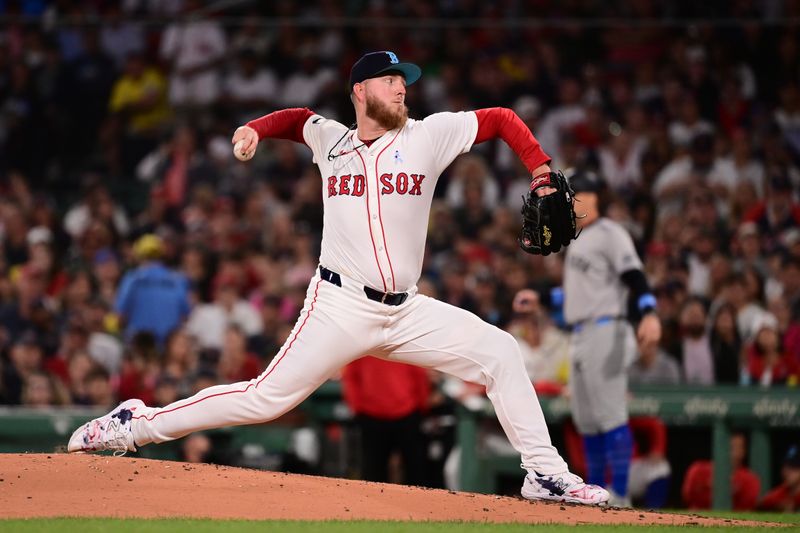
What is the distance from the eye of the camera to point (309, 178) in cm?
1293

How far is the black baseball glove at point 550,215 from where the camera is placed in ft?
18.3

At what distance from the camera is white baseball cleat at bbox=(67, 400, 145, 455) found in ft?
18.9

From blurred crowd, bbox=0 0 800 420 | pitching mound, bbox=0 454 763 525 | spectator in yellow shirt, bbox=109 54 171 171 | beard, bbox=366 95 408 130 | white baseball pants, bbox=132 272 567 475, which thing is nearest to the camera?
pitching mound, bbox=0 454 763 525

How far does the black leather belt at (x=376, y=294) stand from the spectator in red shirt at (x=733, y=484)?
379cm

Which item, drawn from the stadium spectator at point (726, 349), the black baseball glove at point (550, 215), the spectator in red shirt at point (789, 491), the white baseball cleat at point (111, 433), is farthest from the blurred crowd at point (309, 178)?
the black baseball glove at point (550, 215)

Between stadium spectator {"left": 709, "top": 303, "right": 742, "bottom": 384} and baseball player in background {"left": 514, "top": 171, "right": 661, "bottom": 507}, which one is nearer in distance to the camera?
baseball player in background {"left": 514, "top": 171, "right": 661, "bottom": 507}

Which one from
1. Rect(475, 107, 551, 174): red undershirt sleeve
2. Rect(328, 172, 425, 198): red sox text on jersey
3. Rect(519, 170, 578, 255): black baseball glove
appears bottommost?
Rect(519, 170, 578, 255): black baseball glove

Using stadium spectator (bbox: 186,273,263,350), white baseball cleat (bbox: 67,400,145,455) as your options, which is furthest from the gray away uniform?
stadium spectator (bbox: 186,273,263,350)

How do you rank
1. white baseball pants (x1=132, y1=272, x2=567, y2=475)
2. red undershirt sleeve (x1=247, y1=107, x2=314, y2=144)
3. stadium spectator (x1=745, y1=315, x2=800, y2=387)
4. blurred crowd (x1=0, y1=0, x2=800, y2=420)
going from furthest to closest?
blurred crowd (x1=0, y1=0, x2=800, y2=420)
stadium spectator (x1=745, y1=315, x2=800, y2=387)
red undershirt sleeve (x1=247, y1=107, x2=314, y2=144)
white baseball pants (x1=132, y1=272, x2=567, y2=475)

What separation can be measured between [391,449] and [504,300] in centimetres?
211

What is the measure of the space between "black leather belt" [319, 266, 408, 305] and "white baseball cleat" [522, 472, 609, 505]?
3.15ft

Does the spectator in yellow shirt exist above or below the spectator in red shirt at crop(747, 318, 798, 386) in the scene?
above

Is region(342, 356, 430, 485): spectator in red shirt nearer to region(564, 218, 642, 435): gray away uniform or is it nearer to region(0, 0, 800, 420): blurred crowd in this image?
region(0, 0, 800, 420): blurred crowd

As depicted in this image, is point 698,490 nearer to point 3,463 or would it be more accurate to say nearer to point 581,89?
point 3,463
